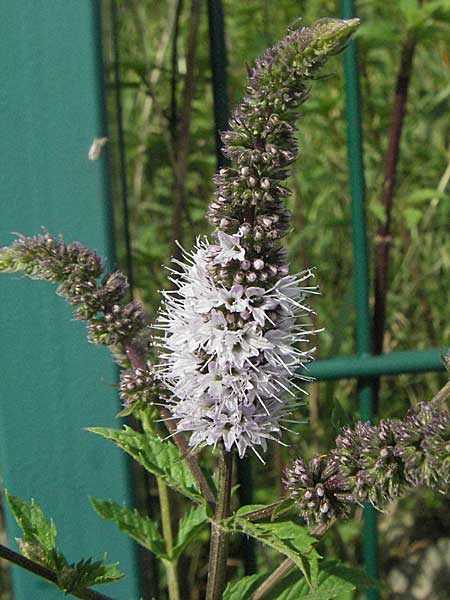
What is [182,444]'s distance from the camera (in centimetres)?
88

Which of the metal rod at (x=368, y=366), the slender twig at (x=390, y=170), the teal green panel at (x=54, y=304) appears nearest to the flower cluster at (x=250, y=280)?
the teal green panel at (x=54, y=304)

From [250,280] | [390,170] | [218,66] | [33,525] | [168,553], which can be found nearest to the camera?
[250,280]

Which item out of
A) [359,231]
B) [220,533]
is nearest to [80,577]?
[220,533]

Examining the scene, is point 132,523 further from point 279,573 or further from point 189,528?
point 279,573

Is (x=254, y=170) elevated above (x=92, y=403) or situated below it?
above

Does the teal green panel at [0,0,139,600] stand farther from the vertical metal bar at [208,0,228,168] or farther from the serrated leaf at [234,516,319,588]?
the serrated leaf at [234,516,319,588]

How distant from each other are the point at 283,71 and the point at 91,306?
35 centimetres

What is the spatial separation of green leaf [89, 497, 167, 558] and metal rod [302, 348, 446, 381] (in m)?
0.41

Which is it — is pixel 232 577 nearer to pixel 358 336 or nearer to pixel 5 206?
pixel 358 336

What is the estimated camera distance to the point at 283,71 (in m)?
0.67

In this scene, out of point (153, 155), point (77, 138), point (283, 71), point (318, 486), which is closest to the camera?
point (283, 71)

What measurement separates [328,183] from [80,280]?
1394 mm

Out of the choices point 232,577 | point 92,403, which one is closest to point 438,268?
point 232,577

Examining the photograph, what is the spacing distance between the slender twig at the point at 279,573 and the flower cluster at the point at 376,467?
70 millimetres
